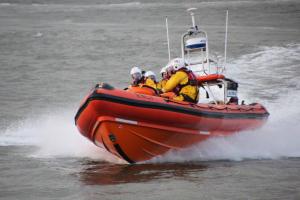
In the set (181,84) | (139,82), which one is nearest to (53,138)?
(139,82)

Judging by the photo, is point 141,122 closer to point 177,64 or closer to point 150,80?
point 150,80

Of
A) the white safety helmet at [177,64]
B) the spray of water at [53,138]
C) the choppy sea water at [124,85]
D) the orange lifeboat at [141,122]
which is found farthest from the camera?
the spray of water at [53,138]

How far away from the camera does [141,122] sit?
8109mm

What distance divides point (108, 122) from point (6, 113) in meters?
4.76

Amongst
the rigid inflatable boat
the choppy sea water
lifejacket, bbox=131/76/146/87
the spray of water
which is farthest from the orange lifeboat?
the spray of water

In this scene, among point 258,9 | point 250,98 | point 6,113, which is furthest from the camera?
point 258,9

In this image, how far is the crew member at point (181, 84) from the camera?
8719mm

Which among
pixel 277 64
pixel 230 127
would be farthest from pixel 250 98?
pixel 230 127

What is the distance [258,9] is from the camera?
1055 inches

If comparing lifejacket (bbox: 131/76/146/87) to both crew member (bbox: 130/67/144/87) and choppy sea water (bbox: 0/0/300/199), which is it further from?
choppy sea water (bbox: 0/0/300/199)

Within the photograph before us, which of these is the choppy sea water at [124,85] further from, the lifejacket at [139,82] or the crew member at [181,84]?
the lifejacket at [139,82]

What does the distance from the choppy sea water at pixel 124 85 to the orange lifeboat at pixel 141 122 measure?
0.71 feet

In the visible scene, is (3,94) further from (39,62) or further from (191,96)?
(191,96)

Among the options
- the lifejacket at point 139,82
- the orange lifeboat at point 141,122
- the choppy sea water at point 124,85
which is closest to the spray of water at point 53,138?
the choppy sea water at point 124,85
